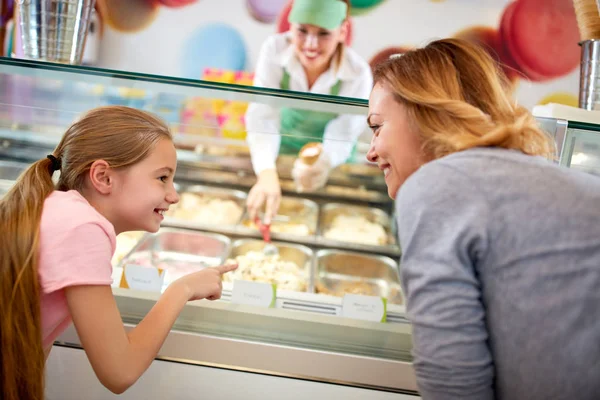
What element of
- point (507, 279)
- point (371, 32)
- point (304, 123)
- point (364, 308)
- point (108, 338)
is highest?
point (371, 32)

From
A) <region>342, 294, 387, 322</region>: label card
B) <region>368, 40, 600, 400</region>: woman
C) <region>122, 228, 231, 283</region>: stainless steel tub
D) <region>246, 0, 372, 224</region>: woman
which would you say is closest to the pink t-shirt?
<region>368, 40, 600, 400</region>: woman

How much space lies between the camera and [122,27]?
14.7ft

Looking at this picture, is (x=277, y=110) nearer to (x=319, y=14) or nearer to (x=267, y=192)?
(x=267, y=192)

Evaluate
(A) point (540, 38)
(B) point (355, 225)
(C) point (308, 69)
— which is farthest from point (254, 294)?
(A) point (540, 38)

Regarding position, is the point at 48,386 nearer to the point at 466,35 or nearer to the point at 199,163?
the point at 199,163

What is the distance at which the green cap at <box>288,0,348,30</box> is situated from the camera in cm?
339

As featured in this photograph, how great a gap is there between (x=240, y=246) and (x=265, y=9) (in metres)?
2.54

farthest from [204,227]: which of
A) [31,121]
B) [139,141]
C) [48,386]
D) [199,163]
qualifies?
[139,141]

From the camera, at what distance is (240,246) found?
8.20ft

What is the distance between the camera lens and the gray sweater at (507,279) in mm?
956

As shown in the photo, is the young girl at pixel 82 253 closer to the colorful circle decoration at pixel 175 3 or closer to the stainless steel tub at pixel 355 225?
the stainless steel tub at pixel 355 225

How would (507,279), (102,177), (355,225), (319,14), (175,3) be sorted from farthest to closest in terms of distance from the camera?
1. (175,3)
2. (319,14)
3. (355,225)
4. (102,177)
5. (507,279)

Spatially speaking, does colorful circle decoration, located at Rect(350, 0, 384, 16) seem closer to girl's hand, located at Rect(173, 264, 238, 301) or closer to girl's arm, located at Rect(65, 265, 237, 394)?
girl's hand, located at Rect(173, 264, 238, 301)

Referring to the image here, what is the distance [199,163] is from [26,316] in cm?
147
